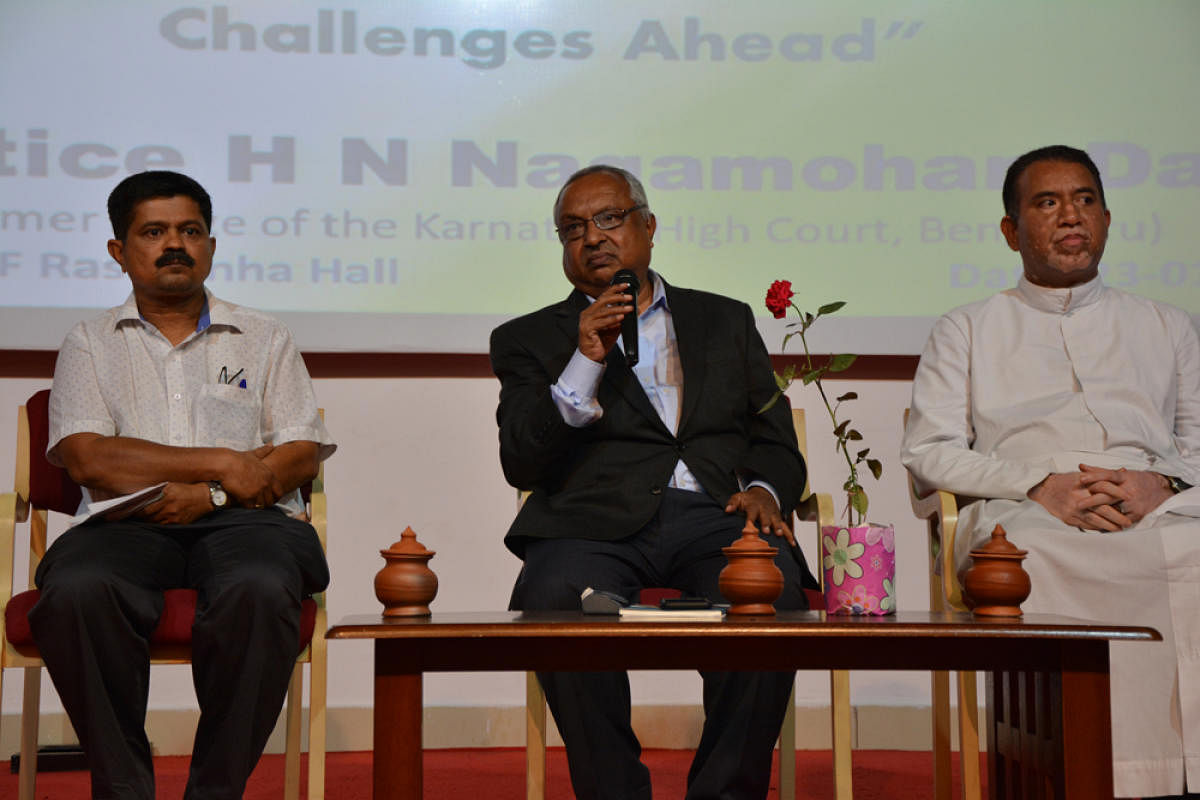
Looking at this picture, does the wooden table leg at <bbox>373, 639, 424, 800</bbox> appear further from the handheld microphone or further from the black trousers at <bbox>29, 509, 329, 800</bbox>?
the handheld microphone

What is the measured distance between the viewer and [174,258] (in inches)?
106

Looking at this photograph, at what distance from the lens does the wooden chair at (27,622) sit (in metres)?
2.32

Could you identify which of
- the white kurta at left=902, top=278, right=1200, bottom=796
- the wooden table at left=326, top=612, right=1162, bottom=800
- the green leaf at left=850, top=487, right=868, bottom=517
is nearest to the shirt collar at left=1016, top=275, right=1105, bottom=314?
the white kurta at left=902, top=278, right=1200, bottom=796

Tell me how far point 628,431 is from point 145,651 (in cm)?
101

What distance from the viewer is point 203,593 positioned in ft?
7.77

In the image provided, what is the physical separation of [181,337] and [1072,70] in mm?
2458

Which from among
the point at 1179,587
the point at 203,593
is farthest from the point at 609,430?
the point at 1179,587

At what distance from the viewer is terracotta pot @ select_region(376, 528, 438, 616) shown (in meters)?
1.89

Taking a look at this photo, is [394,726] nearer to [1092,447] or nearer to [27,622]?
[27,622]

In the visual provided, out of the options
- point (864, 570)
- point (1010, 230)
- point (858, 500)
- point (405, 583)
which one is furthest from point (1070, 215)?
point (405, 583)

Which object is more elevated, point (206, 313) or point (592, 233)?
point (592, 233)

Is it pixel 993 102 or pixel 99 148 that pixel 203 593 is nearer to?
pixel 99 148

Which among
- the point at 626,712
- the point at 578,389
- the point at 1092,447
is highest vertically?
the point at 578,389

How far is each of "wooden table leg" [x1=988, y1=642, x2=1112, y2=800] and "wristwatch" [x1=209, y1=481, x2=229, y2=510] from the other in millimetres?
1443
